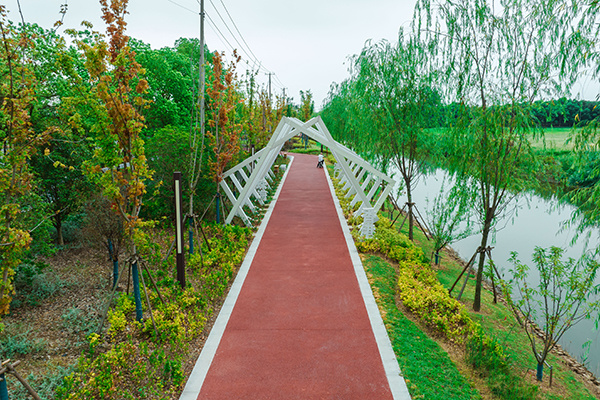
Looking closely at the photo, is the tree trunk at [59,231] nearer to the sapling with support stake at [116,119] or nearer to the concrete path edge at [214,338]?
the sapling with support stake at [116,119]

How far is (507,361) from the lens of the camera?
6098 mm

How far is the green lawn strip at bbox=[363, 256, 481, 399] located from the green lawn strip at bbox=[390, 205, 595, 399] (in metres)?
1.41

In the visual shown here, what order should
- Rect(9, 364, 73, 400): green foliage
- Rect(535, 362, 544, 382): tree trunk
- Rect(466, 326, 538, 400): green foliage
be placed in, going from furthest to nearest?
Rect(535, 362, 544, 382): tree trunk → Rect(466, 326, 538, 400): green foliage → Rect(9, 364, 73, 400): green foliage

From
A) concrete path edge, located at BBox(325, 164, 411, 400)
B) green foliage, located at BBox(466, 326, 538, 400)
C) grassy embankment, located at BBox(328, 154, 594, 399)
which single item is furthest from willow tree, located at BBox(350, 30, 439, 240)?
green foliage, located at BBox(466, 326, 538, 400)

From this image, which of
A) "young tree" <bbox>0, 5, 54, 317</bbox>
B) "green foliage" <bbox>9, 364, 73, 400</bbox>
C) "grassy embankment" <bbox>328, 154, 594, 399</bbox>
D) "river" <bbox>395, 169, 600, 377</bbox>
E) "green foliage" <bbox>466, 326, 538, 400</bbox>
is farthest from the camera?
"river" <bbox>395, 169, 600, 377</bbox>

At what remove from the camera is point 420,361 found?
5836 mm

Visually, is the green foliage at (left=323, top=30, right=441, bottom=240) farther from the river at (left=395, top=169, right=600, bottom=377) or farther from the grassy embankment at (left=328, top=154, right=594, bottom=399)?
the grassy embankment at (left=328, top=154, right=594, bottom=399)

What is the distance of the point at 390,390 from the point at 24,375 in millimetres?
4796

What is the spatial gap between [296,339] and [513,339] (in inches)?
175

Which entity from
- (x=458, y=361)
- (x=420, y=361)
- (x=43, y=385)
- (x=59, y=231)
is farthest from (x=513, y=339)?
(x=59, y=231)

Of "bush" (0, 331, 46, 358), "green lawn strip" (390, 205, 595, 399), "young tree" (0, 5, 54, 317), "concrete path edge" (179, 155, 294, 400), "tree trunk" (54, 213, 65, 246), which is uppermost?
"young tree" (0, 5, 54, 317)

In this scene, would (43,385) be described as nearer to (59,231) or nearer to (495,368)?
(59,231)

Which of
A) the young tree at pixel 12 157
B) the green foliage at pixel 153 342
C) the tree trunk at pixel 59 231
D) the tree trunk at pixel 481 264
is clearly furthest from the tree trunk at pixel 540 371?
the tree trunk at pixel 59 231

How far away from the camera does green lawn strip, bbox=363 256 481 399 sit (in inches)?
204
